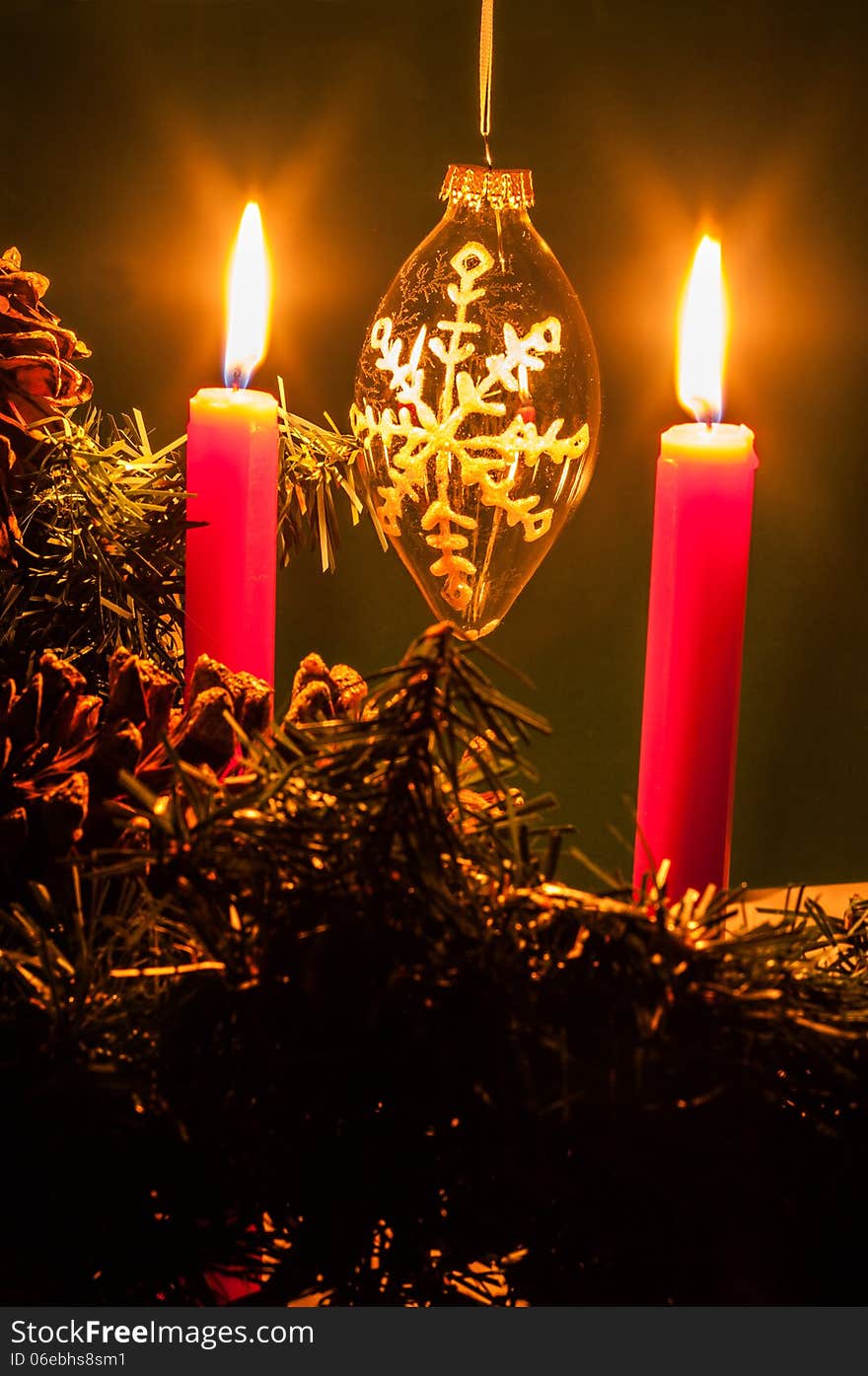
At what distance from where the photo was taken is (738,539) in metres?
0.38

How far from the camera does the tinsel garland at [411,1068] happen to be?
0.87ft

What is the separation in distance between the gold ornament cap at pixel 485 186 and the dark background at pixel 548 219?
1.09 ft

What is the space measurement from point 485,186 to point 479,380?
69 mm

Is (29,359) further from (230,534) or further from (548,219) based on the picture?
(548,219)

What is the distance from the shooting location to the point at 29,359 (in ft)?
1.52

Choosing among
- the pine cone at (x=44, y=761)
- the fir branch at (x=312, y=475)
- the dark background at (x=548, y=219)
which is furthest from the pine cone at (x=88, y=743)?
the dark background at (x=548, y=219)

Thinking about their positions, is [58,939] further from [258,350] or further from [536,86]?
[536,86]

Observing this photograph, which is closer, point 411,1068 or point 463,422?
point 411,1068

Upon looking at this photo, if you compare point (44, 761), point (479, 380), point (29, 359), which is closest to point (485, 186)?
point (479, 380)

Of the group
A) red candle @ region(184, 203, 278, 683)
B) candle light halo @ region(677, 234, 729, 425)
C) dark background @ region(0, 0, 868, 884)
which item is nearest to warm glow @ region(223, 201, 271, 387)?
red candle @ region(184, 203, 278, 683)

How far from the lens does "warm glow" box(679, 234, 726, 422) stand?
0.43 m

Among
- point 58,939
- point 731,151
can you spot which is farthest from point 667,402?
point 58,939

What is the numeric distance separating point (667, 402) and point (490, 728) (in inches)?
25.2

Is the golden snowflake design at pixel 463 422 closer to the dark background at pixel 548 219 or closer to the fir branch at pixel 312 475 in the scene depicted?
the fir branch at pixel 312 475
